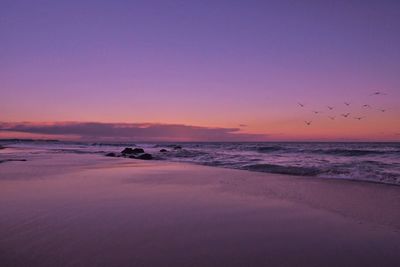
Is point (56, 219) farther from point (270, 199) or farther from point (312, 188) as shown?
point (312, 188)

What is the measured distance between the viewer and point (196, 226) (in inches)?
228

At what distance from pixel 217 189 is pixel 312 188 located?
273 cm

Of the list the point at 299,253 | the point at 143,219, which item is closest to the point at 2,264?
the point at 143,219

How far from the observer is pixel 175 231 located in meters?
5.47

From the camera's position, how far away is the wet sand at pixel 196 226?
428 cm

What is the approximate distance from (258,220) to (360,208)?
8.30 ft

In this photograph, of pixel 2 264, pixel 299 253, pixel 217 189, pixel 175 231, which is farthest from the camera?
pixel 217 189

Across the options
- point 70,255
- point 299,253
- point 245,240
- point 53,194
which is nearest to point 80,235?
point 70,255

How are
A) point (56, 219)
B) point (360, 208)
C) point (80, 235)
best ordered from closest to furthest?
point (80, 235) → point (56, 219) → point (360, 208)

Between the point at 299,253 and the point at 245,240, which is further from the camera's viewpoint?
the point at 245,240

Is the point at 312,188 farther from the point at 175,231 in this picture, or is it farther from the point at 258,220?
the point at 175,231

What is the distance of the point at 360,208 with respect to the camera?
7457 millimetres

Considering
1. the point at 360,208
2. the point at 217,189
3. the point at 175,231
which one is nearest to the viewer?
the point at 175,231

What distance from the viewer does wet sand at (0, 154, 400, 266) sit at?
4.28 meters
